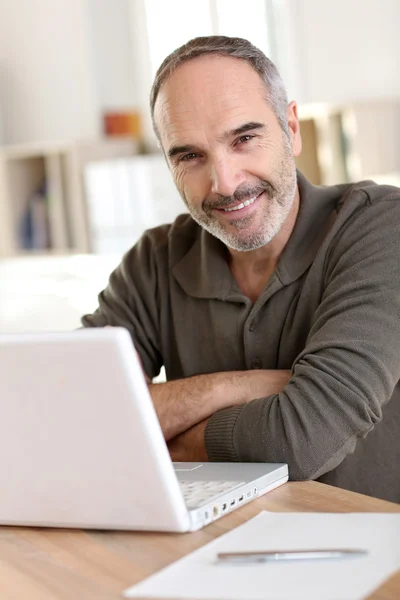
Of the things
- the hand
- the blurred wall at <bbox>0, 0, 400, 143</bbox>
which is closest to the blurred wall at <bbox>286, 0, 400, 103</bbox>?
the blurred wall at <bbox>0, 0, 400, 143</bbox>

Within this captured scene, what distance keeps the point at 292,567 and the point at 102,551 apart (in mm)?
269

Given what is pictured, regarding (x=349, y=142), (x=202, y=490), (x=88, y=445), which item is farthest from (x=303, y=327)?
(x=349, y=142)

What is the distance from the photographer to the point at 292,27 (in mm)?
4426

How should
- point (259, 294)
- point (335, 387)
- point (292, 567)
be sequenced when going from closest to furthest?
point (292, 567), point (335, 387), point (259, 294)

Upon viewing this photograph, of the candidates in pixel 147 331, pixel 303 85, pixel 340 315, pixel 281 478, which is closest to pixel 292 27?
pixel 303 85

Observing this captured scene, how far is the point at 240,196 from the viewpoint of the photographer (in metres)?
1.74

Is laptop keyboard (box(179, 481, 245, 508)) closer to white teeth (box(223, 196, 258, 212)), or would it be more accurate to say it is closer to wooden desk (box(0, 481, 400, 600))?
wooden desk (box(0, 481, 400, 600))

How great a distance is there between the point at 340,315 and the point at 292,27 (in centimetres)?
325

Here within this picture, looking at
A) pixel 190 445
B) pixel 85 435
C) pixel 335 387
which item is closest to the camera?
pixel 85 435

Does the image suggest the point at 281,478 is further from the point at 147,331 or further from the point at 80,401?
the point at 147,331

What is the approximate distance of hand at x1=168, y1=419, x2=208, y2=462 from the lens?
1530mm

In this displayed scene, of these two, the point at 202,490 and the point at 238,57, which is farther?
the point at 238,57

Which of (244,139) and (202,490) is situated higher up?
(244,139)

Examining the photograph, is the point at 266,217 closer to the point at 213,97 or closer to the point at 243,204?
the point at 243,204
